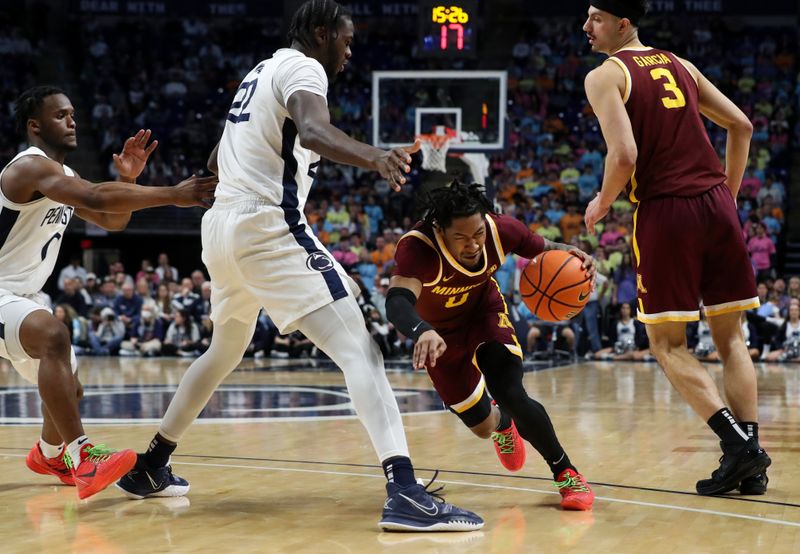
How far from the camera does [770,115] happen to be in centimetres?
2122

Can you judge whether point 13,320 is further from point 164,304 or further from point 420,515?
point 164,304

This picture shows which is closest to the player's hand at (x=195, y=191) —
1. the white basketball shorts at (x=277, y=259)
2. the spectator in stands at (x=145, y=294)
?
the white basketball shorts at (x=277, y=259)

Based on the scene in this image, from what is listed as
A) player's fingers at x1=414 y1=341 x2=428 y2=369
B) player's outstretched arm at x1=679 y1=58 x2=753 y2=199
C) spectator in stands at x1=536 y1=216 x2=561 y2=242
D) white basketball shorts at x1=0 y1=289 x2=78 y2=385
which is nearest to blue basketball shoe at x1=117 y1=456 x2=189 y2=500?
white basketball shorts at x1=0 y1=289 x2=78 y2=385

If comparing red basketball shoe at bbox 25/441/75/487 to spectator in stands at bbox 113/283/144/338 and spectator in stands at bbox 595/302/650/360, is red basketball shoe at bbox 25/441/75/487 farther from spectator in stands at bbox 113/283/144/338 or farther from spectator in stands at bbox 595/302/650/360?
spectator in stands at bbox 113/283/144/338

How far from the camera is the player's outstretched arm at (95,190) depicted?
4.66 metres

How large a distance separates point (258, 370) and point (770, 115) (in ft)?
42.5

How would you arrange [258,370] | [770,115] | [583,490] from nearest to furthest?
[583,490], [258,370], [770,115]

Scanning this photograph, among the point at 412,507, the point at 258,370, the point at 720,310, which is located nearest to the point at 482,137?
the point at 258,370

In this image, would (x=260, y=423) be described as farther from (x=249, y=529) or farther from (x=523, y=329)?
(x=523, y=329)

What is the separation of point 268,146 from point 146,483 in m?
1.68

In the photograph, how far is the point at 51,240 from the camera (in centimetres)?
533

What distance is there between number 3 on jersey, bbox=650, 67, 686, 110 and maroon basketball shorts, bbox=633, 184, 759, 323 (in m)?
0.43

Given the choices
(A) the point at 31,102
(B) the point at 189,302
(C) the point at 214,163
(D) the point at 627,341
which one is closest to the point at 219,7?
(B) the point at 189,302

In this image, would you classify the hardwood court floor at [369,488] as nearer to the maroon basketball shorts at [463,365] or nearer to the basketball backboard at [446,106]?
the maroon basketball shorts at [463,365]
